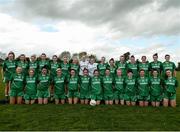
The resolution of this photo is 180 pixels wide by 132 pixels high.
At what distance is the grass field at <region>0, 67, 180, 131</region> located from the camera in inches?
353

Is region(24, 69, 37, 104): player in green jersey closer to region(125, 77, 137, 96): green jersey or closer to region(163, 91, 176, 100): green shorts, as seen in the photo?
region(125, 77, 137, 96): green jersey

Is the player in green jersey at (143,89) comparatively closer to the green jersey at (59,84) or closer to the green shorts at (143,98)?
the green shorts at (143,98)

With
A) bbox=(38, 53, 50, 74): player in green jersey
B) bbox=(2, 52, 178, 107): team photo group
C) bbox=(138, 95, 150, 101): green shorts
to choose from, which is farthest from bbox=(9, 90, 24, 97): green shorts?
bbox=(138, 95, 150, 101): green shorts

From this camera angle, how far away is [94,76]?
43.7 ft

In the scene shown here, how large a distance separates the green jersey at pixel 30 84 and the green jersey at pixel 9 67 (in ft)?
2.70

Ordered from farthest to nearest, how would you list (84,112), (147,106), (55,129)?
(147,106) → (84,112) → (55,129)

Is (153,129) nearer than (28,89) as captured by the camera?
Yes

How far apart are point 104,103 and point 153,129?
4664 millimetres

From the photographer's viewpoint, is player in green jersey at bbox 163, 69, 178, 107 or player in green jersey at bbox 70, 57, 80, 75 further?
player in green jersey at bbox 70, 57, 80, 75

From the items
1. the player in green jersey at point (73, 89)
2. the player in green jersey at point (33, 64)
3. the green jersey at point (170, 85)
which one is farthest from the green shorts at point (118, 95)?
the player in green jersey at point (33, 64)

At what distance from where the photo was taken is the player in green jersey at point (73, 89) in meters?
13.0

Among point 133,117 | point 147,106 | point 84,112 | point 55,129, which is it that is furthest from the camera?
point 147,106

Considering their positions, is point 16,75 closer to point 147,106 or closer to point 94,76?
point 94,76

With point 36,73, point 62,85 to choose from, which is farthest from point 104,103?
point 36,73
